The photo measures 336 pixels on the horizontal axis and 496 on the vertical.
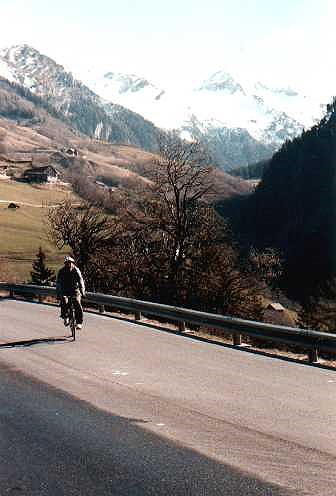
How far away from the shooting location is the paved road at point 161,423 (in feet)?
18.3

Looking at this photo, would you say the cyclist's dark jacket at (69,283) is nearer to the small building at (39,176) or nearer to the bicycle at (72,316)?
the bicycle at (72,316)

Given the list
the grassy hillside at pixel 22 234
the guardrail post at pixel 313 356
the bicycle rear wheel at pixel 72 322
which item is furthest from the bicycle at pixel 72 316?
the grassy hillside at pixel 22 234

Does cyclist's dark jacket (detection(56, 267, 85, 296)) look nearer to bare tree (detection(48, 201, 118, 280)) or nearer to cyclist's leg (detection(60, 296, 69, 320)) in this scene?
cyclist's leg (detection(60, 296, 69, 320))

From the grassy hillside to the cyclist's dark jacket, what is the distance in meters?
36.9

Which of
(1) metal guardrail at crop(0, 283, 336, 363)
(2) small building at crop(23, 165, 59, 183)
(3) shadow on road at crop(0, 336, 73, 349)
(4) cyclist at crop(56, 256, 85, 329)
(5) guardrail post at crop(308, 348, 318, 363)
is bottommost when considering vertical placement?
(5) guardrail post at crop(308, 348, 318, 363)

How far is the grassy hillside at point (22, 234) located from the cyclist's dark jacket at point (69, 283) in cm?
3691

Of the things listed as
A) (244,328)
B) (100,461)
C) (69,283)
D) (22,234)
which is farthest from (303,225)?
(100,461)

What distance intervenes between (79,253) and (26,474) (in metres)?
35.6

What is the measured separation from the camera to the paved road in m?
5.57

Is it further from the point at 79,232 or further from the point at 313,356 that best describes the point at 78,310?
the point at 79,232

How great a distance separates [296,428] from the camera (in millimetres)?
7445

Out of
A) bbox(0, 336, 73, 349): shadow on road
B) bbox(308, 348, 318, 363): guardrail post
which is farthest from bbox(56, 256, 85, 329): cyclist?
bbox(308, 348, 318, 363): guardrail post

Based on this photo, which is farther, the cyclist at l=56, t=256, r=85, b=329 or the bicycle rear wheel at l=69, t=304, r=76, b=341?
the cyclist at l=56, t=256, r=85, b=329

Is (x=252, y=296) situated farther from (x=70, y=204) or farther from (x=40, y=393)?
(x=40, y=393)
